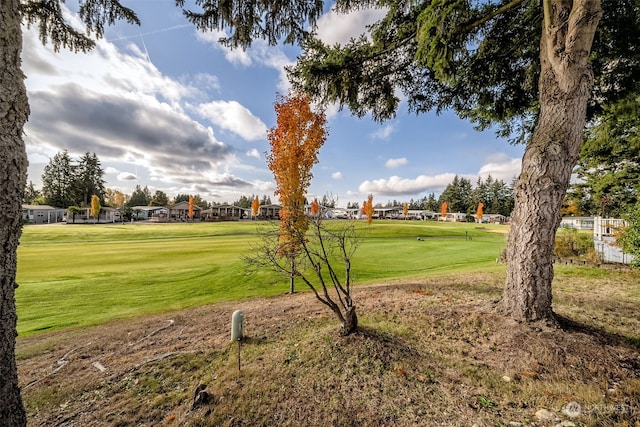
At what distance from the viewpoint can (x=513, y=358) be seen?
3.17 meters

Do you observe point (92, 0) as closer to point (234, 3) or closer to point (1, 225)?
point (234, 3)

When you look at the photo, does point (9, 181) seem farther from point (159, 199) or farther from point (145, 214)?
point (159, 199)

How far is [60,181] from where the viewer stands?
6097 centimetres

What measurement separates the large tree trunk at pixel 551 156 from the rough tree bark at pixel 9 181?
6076mm

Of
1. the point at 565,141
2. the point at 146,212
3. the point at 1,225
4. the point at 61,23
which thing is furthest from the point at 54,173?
the point at 565,141

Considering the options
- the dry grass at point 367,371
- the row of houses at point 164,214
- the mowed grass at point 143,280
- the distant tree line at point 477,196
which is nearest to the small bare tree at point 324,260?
the dry grass at point 367,371

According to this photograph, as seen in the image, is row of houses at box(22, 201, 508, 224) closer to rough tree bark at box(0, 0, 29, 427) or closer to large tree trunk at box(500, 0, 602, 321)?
large tree trunk at box(500, 0, 602, 321)

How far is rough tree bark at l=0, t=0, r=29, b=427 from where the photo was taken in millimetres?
2066

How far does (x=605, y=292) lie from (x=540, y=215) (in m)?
4.73

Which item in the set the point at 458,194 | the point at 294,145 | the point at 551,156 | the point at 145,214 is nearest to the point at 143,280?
the point at 294,145

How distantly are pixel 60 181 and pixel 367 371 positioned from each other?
88439mm

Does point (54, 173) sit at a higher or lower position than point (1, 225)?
higher

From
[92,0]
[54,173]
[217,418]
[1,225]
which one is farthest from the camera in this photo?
[54,173]

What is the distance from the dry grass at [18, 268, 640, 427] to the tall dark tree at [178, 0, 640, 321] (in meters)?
0.83
